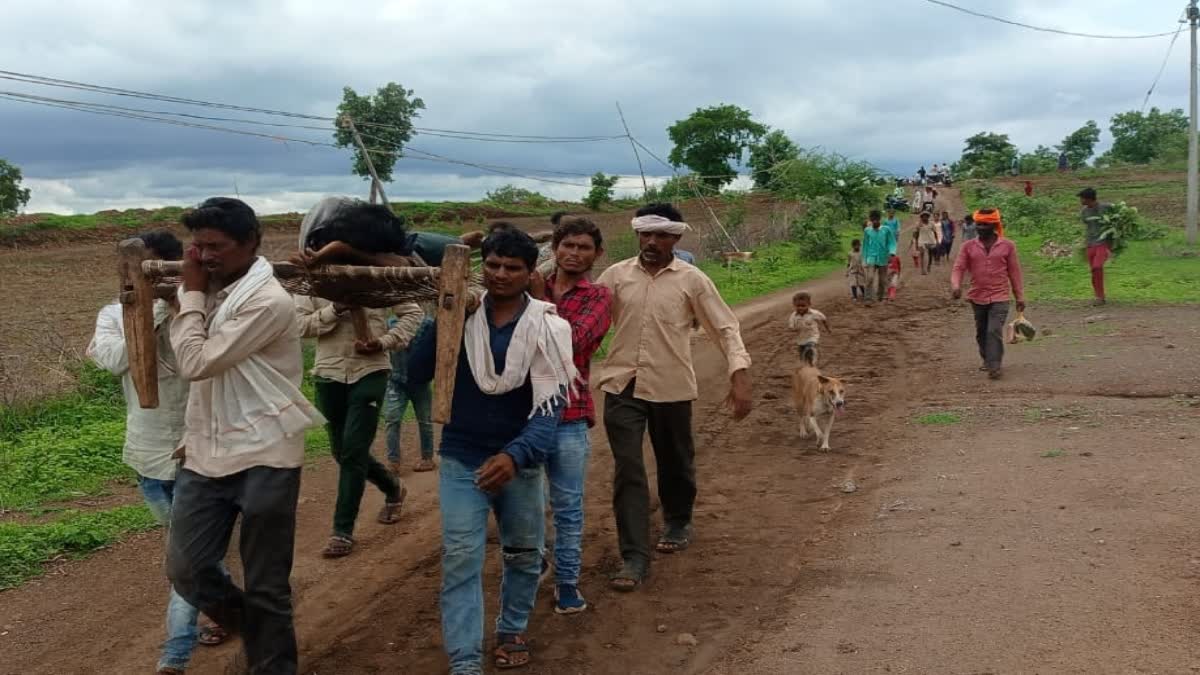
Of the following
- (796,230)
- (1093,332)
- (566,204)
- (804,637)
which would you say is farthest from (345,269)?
(566,204)

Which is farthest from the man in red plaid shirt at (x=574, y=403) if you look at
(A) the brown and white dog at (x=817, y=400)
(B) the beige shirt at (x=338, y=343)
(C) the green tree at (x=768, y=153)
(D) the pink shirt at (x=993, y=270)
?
(C) the green tree at (x=768, y=153)

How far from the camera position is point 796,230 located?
1149 inches

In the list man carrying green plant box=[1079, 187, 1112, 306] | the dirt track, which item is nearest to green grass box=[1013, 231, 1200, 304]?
man carrying green plant box=[1079, 187, 1112, 306]

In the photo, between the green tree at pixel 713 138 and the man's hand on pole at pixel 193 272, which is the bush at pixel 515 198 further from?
the man's hand on pole at pixel 193 272

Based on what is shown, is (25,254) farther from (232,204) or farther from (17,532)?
(232,204)

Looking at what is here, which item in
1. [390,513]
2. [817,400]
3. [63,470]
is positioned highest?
[817,400]

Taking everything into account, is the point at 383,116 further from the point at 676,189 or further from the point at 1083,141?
the point at 1083,141

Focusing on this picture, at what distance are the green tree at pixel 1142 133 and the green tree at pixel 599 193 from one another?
120ft

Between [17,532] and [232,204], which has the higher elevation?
[232,204]

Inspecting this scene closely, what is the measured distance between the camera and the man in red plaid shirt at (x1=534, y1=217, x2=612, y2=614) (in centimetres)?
452

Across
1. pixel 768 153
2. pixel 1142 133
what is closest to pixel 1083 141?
pixel 1142 133

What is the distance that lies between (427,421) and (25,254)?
93.6 feet

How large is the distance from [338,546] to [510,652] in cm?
189

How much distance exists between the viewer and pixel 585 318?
4785 millimetres
